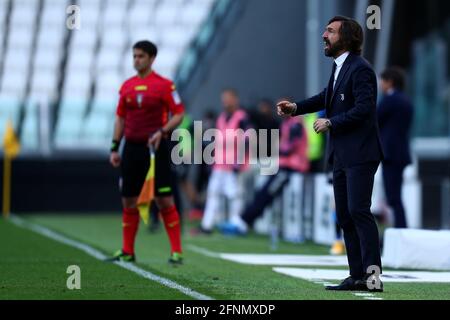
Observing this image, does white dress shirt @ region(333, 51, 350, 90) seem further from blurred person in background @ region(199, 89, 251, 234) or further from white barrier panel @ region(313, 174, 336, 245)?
blurred person in background @ region(199, 89, 251, 234)

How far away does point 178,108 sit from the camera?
11383 mm

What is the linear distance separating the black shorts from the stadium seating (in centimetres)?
1700

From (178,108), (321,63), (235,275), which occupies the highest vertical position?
(321,63)

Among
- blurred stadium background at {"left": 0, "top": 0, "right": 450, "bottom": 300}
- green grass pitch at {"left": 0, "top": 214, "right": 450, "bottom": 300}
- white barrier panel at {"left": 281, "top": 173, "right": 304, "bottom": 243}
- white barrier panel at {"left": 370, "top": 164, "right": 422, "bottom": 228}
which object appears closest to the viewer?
green grass pitch at {"left": 0, "top": 214, "right": 450, "bottom": 300}

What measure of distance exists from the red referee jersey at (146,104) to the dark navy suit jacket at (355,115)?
2.79 meters

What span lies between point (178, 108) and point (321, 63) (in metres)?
11.4

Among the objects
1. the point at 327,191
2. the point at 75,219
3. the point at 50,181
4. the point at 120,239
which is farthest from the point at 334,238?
the point at 50,181

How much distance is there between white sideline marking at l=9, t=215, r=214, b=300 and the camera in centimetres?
855

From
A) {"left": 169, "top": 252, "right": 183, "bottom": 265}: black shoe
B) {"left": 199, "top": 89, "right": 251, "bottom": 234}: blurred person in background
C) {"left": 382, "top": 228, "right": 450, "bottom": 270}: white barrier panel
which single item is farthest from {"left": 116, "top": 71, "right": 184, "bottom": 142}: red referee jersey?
{"left": 199, "top": 89, "right": 251, "bottom": 234}: blurred person in background

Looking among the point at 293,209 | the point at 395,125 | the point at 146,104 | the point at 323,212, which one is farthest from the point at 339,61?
the point at 293,209

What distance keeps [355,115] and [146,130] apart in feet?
10.6

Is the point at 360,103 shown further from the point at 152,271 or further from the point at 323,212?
the point at 323,212

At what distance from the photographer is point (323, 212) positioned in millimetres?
15875
